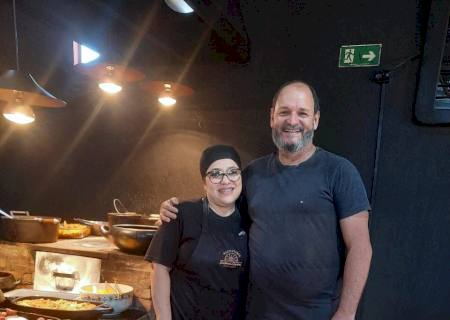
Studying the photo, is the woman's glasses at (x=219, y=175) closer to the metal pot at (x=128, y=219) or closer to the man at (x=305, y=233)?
the man at (x=305, y=233)

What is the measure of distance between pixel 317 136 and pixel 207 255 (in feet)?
6.38

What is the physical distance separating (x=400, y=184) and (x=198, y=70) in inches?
98.5

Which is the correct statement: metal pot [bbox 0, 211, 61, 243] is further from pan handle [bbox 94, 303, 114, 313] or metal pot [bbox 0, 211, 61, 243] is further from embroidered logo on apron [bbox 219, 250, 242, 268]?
embroidered logo on apron [bbox 219, 250, 242, 268]

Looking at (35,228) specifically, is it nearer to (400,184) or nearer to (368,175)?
(368,175)

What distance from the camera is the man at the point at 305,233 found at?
216 cm

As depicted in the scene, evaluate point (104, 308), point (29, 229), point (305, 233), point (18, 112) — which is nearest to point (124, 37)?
point (18, 112)

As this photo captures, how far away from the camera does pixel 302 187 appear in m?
2.25

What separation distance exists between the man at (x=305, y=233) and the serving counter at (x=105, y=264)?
103 cm

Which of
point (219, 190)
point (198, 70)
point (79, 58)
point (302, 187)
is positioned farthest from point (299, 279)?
point (79, 58)

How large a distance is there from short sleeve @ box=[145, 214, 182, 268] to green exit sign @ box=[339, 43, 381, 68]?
2.38 metres

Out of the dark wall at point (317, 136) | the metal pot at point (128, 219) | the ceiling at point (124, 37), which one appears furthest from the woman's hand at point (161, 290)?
the ceiling at point (124, 37)

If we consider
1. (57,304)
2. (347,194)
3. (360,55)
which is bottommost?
(57,304)

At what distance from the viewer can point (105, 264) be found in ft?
10.0

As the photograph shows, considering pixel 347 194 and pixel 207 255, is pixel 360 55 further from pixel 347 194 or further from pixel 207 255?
pixel 207 255
